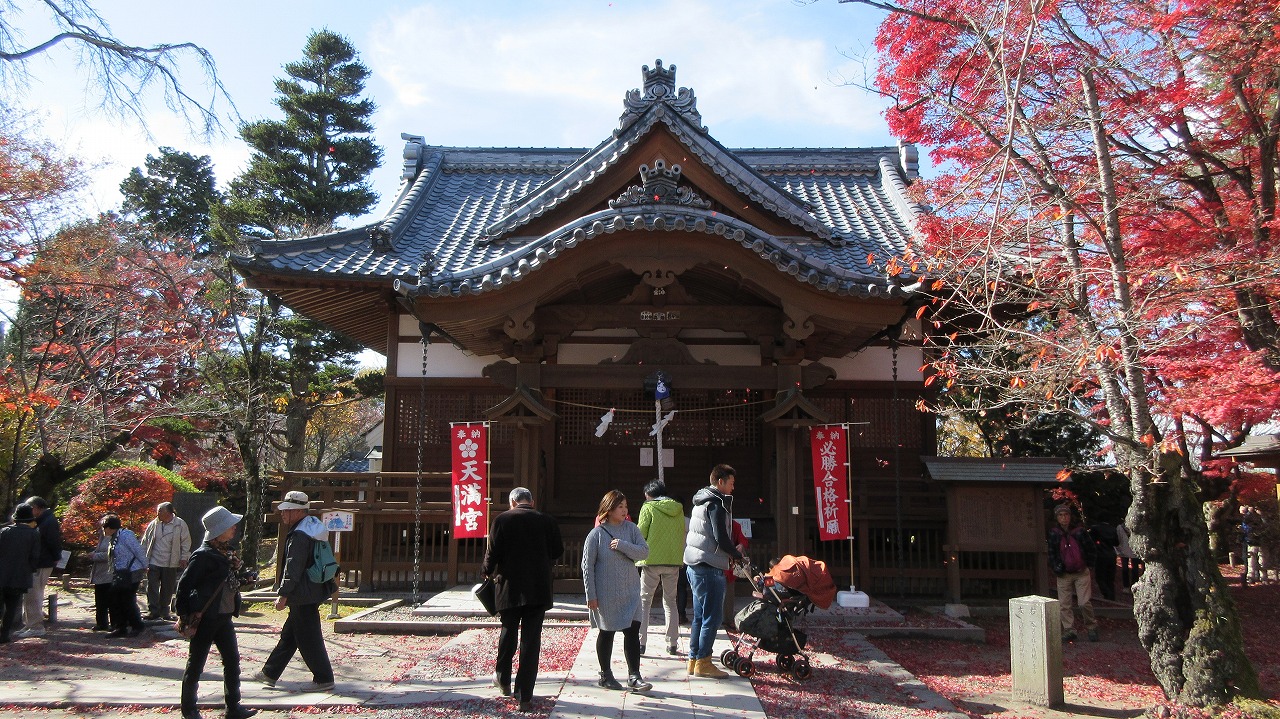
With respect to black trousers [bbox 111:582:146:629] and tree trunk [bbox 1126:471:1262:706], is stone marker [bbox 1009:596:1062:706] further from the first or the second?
black trousers [bbox 111:582:146:629]

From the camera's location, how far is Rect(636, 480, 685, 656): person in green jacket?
7.21m

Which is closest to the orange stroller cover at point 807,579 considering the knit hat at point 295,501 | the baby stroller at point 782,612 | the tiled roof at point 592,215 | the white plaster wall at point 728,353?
the baby stroller at point 782,612

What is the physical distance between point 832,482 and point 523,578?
5.60 meters

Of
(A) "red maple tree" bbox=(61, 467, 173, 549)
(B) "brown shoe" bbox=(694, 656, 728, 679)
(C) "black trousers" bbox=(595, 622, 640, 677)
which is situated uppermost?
(A) "red maple tree" bbox=(61, 467, 173, 549)

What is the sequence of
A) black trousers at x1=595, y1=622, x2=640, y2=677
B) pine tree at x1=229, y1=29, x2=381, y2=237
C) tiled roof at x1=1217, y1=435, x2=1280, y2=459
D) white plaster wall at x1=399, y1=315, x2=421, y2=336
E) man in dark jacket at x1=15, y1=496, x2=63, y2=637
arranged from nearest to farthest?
1. black trousers at x1=595, y1=622, x2=640, y2=677
2. man in dark jacket at x1=15, y1=496, x2=63, y2=637
3. white plaster wall at x1=399, y1=315, x2=421, y2=336
4. tiled roof at x1=1217, y1=435, x2=1280, y2=459
5. pine tree at x1=229, y1=29, x2=381, y2=237

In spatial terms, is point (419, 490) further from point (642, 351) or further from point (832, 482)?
point (832, 482)

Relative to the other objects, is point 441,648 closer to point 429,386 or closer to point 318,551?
point 318,551

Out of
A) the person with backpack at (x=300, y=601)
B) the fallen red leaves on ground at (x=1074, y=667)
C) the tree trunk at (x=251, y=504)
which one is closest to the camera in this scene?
the person with backpack at (x=300, y=601)

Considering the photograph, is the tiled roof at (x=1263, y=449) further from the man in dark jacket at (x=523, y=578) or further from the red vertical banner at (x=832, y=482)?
the man in dark jacket at (x=523, y=578)

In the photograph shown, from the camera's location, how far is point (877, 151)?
16469mm

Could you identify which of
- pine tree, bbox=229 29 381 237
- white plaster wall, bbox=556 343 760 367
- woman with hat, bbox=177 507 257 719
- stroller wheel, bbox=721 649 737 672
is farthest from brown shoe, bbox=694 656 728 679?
pine tree, bbox=229 29 381 237

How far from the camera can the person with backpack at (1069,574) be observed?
32.0 feet

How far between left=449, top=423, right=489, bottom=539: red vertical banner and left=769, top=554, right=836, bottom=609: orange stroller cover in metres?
4.53

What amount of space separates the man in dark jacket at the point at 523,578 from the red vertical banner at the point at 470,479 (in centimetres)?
448
